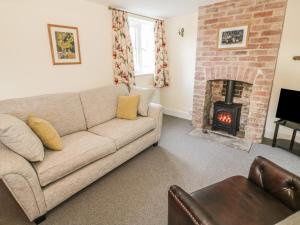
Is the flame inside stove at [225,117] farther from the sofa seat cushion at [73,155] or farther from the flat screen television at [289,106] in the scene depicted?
the sofa seat cushion at [73,155]

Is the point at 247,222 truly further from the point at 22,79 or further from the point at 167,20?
the point at 167,20

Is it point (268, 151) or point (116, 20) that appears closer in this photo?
point (268, 151)

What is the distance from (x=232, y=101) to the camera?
130 inches

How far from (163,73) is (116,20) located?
1.58m

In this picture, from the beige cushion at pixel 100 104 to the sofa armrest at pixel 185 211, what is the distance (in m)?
1.77

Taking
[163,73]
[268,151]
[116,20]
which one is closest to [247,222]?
[268,151]

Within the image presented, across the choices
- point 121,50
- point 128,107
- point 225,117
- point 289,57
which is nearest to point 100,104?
point 128,107

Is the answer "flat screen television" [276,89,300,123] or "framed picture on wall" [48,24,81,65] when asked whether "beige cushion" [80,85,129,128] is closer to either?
"framed picture on wall" [48,24,81,65]

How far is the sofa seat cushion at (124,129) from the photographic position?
2.24m

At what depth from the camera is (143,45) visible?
4176mm

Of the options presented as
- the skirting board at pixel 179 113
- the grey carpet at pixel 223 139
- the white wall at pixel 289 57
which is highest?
the white wall at pixel 289 57

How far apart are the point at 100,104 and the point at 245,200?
7.00 feet

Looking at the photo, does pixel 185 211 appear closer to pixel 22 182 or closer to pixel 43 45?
pixel 22 182

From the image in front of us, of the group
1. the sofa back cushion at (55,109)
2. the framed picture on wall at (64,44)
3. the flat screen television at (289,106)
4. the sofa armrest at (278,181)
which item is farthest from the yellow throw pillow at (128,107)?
the flat screen television at (289,106)
